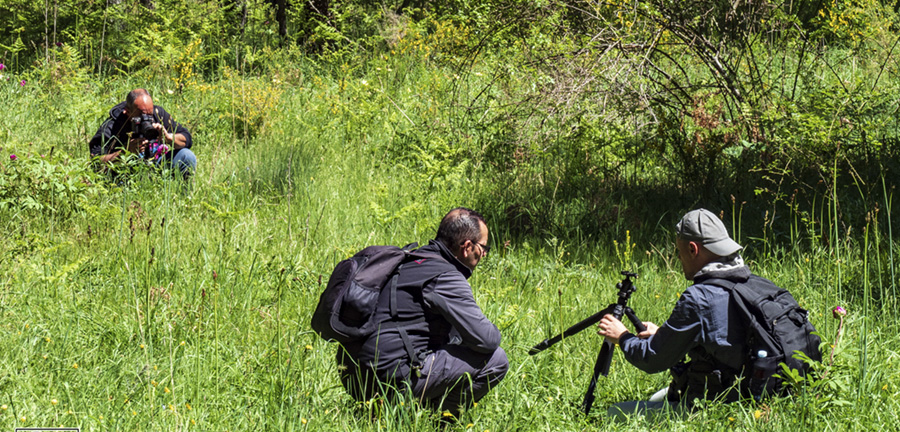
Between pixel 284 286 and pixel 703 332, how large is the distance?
8.70 ft

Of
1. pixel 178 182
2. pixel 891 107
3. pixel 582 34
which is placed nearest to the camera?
pixel 178 182

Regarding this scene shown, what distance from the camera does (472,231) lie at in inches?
132

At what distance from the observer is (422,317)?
127 inches

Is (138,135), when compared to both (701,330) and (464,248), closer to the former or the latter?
(464,248)

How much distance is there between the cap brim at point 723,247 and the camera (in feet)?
10.1

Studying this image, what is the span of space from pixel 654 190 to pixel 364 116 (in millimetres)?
3355

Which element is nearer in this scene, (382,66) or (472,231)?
(472,231)

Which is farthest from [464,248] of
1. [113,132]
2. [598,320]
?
[113,132]

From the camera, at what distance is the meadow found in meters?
3.13

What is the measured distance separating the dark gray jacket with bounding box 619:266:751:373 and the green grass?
25 cm

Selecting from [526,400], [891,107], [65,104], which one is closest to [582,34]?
[891,107]

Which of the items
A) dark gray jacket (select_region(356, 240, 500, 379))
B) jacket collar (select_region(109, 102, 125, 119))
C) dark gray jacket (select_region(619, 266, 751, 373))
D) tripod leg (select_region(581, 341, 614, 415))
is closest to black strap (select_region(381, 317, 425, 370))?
dark gray jacket (select_region(356, 240, 500, 379))

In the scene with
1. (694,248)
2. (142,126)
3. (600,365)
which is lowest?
(142,126)

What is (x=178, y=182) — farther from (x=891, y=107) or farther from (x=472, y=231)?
(x=891, y=107)
